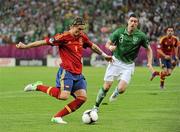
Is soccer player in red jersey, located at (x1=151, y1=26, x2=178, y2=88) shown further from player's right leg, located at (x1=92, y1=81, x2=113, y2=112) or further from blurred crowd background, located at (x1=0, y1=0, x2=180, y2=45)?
blurred crowd background, located at (x1=0, y1=0, x2=180, y2=45)

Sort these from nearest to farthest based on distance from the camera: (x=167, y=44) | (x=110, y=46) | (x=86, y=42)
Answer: (x=86, y=42) → (x=110, y=46) → (x=167, y=44)

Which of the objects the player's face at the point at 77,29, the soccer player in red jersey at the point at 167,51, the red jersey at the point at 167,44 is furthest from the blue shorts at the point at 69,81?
the red jersey at the point at 167,44

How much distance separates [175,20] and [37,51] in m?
9.69

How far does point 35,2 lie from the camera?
1877 inches

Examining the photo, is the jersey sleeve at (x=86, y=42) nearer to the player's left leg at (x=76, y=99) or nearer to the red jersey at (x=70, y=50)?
the red jersey at (x=70, y=50)

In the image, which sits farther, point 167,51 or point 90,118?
point 167,51

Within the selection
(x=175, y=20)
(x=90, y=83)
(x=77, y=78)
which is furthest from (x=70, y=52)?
(x=175, y=20)

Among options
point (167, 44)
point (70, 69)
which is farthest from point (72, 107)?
point (167, 44)

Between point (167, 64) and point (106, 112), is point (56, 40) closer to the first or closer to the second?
point (106, 112)

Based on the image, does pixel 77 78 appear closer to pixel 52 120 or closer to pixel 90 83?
pixel 52 120

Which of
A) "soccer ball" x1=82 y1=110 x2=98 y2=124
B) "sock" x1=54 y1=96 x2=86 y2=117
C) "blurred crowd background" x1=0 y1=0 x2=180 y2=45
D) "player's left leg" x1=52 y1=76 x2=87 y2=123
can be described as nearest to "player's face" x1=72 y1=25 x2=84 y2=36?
"player's left leg" x1=52 y1=76 x2=87 y2=123

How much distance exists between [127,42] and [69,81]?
112 inches

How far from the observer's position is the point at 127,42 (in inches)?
614

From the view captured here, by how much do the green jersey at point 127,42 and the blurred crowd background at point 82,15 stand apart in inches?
1054
